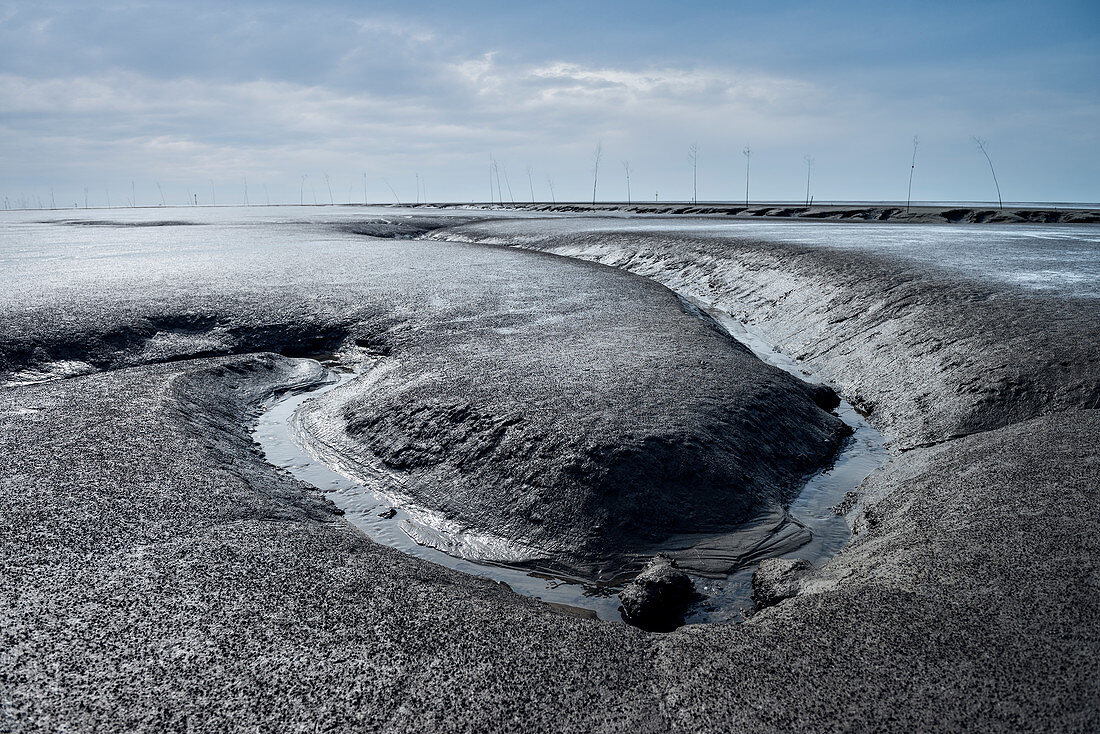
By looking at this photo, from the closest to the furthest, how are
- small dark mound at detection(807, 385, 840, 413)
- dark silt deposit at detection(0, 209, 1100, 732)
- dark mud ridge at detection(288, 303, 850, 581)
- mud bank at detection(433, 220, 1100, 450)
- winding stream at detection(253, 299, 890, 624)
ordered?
dark silt deposit at detection(0, 209, 1100, 732) < winding stream at detection(253, 299, 890, 624) < dark mud ridge at detection(288, 303, 850, 581) < mud bank at detection(433, 220, 1100, 450) < small dark mound at detection(807, 385, 840, 413)

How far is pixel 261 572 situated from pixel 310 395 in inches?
233

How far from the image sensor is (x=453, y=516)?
23.0ft

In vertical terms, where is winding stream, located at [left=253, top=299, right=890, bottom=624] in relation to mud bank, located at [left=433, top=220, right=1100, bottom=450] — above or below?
below

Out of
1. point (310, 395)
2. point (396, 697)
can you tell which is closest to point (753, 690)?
point (396, 697)

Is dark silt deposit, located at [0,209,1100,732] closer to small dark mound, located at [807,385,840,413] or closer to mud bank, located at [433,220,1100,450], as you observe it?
mud bank, located at [433,220,1100,450]

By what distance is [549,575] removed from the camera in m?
6.09

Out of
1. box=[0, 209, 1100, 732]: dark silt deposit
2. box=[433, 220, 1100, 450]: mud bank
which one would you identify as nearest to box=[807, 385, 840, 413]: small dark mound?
box=[433, 220, 1100, 450]: mud bank

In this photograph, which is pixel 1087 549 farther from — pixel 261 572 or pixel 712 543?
pixel 261 572

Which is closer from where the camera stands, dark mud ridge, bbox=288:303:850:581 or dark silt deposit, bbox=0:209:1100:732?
dark silt deposit, bbox=0:209:1100:732

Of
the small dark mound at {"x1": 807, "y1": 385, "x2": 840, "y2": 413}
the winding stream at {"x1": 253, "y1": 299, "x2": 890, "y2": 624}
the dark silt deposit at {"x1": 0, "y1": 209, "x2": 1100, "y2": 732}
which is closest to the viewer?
the dark silt deposit at {"x1": 0, "y1": 209, "x2": 1100, "y2": 732}

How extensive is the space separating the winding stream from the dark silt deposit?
0.26 metres

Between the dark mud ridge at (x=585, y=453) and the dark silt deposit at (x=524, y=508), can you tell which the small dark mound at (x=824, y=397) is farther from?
the dark silt deposit at (x=524, y=508)

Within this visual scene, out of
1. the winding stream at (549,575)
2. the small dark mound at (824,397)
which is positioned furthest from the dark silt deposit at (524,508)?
the small dark mound at (824,397)

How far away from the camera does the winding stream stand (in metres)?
5.66
